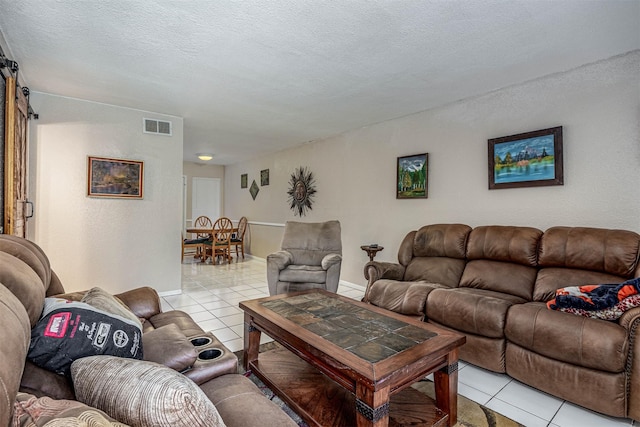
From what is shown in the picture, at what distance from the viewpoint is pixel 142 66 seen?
2.68m

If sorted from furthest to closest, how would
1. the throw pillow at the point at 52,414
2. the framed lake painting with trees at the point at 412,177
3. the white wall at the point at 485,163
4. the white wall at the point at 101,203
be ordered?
the framed lake painting with trees at the point at 412,177, the white wall at the point at 101,203, the white wall at the point at 485,163, the throw pillow at the point at 52,414

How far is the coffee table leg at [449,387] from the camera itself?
1.65 metres

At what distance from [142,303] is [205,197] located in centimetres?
683

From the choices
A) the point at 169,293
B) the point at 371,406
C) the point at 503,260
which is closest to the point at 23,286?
the point at 371,406

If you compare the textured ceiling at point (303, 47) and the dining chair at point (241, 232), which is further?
the dining chair at point (241, 232)

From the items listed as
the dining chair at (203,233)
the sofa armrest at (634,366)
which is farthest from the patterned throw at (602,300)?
the dining chair at (203,233)

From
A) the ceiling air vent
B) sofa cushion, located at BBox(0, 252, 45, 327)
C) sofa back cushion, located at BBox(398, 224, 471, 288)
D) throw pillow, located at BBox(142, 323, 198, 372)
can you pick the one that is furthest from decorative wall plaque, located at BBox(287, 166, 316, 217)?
sofa cushion, located at BBox(0, 252, 45, 327)

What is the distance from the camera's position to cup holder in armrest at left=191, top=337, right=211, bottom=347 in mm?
1533

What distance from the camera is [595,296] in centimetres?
195

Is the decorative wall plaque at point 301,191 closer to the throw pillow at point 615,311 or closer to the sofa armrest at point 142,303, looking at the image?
the sofa armrest at point 142,303

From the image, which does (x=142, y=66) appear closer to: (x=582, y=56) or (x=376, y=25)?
(x=376, y=25)

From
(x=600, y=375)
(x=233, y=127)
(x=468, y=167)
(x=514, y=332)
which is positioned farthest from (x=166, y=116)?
(x=600, y=375)

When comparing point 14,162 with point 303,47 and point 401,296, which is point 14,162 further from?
point 401,296

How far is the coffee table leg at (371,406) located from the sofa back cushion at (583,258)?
180 cm
